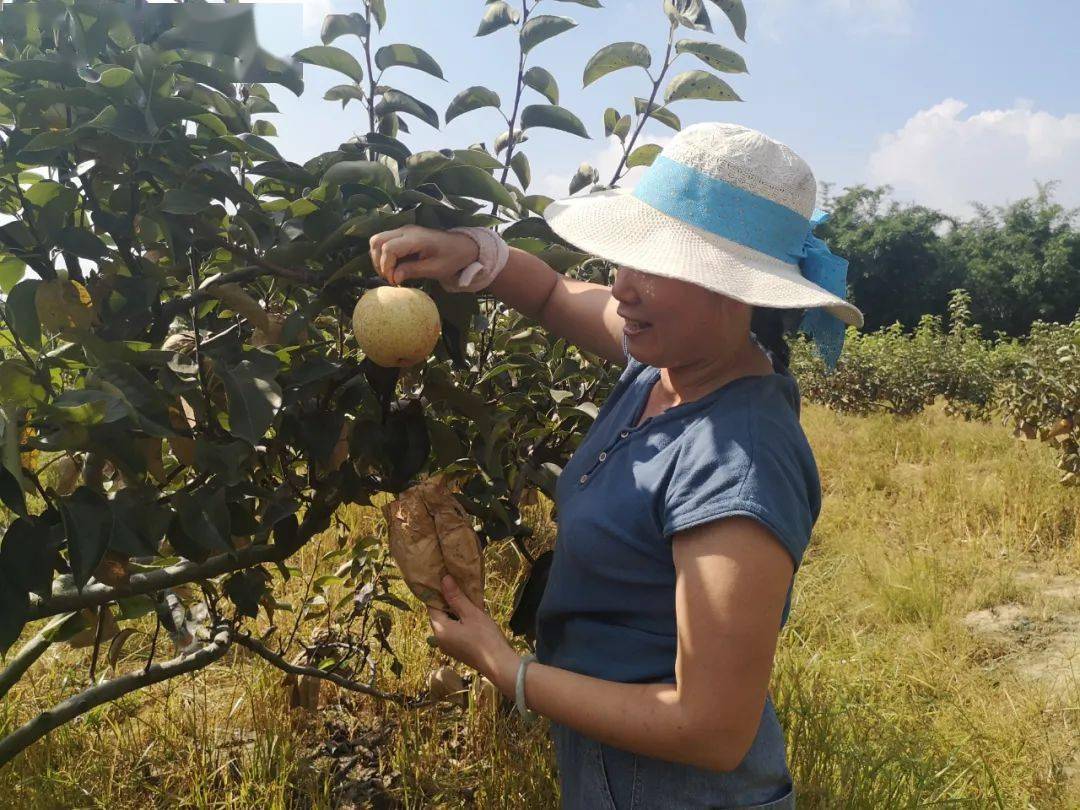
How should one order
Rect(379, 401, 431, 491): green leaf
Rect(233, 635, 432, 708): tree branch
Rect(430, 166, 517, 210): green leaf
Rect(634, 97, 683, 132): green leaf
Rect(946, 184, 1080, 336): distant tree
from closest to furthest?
1. Rect(430, 166, 517, 210): green leaf
2. Rect(379, 401, 431, 491): green leaf
3. Rect(634, 97, 683, 132): green leaf
4. Rect(233, 635, 432, 708): tree branch
5. Rect(946, 184, 1080, 336): distant tree

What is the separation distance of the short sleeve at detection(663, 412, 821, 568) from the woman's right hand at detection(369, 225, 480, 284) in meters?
0.41

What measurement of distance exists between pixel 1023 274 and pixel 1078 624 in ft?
78.2

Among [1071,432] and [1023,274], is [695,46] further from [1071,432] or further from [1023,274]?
[1023,274]

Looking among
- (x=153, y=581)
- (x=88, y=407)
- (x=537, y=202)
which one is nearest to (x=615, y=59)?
(x=537, y=202)

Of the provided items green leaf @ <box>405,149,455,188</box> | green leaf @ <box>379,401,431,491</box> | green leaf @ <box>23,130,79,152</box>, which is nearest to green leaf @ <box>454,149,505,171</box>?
green leaf @ <box>405,149,455,188</box>

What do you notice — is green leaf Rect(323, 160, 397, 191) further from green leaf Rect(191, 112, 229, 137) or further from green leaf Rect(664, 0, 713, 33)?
green leaf Rect(664, 0, 713, 33)

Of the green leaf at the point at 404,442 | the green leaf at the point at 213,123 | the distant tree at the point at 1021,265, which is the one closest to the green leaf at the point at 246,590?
the green leaf at the point at 404,442

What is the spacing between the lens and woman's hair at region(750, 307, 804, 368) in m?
1.22

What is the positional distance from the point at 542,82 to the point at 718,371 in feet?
2.07

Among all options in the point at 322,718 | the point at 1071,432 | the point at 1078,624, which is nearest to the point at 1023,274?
the point at 1071,432

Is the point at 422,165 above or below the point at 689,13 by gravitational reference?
below

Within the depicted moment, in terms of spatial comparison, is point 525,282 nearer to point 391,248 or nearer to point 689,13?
point 391,248

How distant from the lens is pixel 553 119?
1.48 metres

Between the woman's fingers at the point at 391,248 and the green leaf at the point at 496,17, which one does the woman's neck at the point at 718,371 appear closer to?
the woman's fingers at the point at 391,248
